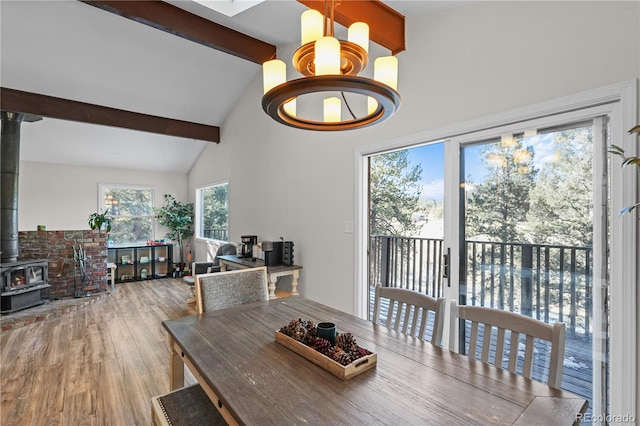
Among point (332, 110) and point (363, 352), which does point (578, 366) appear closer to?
point (363, 352)

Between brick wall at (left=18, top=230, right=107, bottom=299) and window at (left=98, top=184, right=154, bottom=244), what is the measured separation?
1337mm

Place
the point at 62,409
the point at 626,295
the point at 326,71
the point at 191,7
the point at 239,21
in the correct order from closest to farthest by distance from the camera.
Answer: the point at 326,71 → the point at 626,295 → the point at 62,409 → the point at 191,7 → the point at 239,21

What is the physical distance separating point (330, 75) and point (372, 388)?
111 centimetres

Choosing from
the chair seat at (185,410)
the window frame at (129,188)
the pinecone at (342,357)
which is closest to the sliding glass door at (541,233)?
the pinecone at (342,357)

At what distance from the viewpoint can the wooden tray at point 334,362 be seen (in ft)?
3.66

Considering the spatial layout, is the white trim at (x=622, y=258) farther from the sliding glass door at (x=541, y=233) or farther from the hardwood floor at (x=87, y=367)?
the hardwood floor at (x=87, y=367)

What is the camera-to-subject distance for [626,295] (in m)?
1.53

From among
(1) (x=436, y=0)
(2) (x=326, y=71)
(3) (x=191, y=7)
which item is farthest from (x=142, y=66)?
(2) (x=326, y=71)

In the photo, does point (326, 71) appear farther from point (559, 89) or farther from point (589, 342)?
point (589, 342)

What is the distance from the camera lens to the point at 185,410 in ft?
4.47

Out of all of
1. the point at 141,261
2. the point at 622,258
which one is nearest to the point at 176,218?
the point at 141,261

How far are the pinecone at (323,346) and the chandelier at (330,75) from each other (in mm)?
982

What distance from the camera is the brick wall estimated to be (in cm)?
481

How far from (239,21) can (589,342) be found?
3.95 metres
